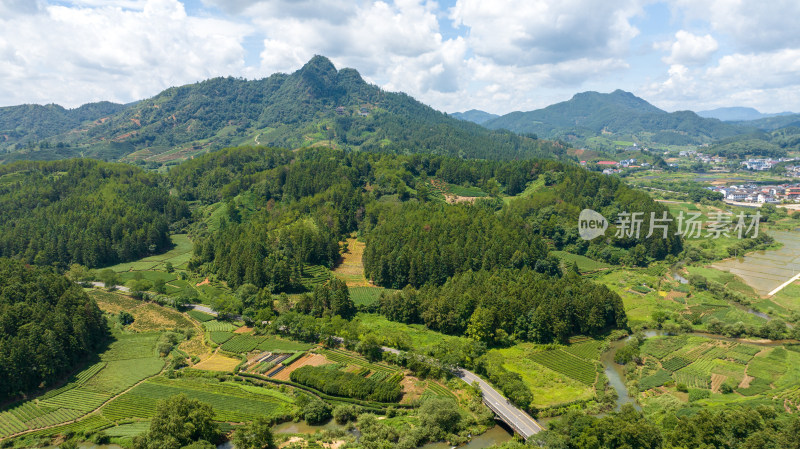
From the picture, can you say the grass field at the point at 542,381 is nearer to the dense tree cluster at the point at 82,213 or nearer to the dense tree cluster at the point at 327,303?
the dense tree cluster at the point at 327,303

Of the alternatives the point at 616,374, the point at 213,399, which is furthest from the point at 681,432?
the point at 213,399

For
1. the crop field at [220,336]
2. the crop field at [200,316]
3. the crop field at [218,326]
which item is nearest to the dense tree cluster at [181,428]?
the crop field at [220,336]

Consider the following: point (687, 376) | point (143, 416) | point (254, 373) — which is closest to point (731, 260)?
point (687, 376)

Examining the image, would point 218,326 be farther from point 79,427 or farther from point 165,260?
point 165,260

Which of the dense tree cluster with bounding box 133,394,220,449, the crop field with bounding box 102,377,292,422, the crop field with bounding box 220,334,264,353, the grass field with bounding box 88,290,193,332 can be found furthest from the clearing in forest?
the dense tree cluster with bounding box 133,394,220,449

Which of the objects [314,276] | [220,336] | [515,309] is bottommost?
[220,336]

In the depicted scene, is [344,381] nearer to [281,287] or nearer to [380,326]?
[380,326]

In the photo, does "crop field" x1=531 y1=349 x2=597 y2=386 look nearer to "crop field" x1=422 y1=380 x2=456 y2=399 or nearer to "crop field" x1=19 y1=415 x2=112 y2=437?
"crop field" x1=422 y1=380 x2=456 y2=399

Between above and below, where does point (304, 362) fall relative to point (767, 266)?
below
